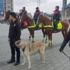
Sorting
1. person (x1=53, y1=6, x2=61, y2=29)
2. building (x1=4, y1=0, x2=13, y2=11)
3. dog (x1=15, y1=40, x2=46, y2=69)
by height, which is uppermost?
person (x1=53, y1=6, x2=61, y2=29)

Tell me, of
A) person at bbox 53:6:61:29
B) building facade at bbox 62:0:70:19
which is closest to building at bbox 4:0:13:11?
building facade at bbox 62:0:70:19

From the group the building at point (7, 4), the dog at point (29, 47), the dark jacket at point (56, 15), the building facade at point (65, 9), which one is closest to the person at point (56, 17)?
the dark jacket at point (56, 15)

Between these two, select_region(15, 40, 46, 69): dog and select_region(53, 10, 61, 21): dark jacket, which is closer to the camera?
select_region(15, 40, 46, 69): dog

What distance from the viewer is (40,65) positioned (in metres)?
12.0

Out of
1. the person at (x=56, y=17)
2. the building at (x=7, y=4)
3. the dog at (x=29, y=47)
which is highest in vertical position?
the person at (x=56, y=17)

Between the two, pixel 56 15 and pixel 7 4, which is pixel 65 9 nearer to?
pixel 7 4

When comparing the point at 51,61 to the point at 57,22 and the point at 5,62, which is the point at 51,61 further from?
the point at 57,22

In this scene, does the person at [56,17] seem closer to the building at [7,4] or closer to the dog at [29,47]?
the dog at [29,47]

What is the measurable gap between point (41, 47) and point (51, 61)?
1.16 metres

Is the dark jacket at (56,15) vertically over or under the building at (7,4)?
over

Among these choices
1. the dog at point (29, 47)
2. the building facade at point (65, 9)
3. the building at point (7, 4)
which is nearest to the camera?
the dog at point (29, 47)

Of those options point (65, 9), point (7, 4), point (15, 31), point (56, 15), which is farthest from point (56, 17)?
point (7, 4)

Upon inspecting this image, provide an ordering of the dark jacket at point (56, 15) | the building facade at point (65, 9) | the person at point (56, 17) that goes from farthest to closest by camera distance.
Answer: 1. the building facade at point (65, 9)
2. the dark jacket at point (56, 15)
3. the person at point (56, 17)

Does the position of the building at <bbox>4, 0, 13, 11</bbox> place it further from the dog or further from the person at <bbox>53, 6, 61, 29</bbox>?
the dog
